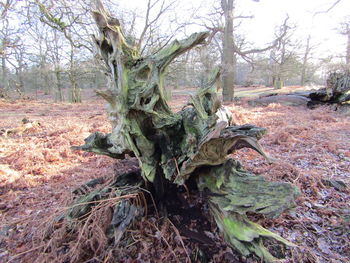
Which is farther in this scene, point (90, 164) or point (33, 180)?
point (90, 164)

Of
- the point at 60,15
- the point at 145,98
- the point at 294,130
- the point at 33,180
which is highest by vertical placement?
the point at 60,15

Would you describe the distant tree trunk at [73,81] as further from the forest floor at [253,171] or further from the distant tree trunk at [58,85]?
the forest floor at [253,171]

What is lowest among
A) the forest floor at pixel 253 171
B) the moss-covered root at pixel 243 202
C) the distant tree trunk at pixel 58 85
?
the forest floor at pixel 253 171

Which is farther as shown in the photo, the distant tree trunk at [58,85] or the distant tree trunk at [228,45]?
the distant tree trunk at [58,85]

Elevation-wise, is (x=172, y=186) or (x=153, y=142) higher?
(x=153, y=142)

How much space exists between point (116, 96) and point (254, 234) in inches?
70.3

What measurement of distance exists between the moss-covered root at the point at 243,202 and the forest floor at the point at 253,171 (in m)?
0.26

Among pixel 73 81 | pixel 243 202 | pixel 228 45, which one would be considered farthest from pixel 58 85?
pixel 243 202

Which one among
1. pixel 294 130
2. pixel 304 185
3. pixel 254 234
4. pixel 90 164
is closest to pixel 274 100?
pixel 294 130

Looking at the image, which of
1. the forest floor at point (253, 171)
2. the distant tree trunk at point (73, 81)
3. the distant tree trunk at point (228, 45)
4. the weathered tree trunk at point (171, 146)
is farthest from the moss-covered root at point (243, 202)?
the distant tree trunk at point (73, 81)

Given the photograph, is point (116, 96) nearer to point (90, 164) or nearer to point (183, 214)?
point (183, 214)

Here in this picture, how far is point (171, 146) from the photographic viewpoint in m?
2.18

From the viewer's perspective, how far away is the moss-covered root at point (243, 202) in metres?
1.48

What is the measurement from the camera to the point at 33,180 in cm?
345
